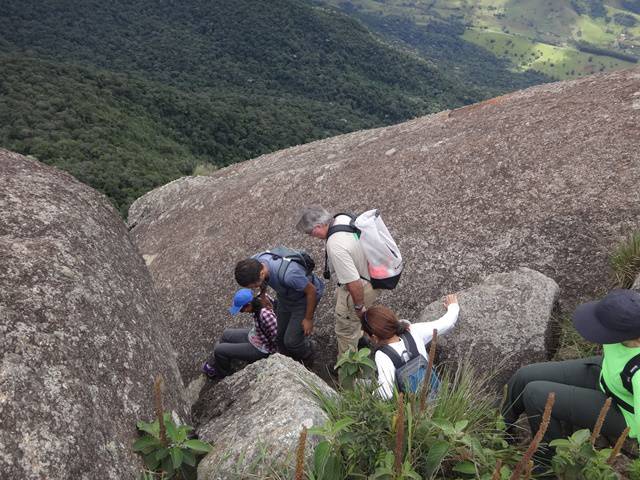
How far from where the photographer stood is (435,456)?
11.2 ft

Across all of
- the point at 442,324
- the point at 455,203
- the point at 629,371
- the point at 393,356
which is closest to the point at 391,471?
the point at 393,356

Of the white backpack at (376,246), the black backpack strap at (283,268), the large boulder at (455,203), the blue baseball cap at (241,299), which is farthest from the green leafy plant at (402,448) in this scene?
the large boulder at (455,203)

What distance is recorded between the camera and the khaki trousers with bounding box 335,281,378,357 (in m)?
6.98

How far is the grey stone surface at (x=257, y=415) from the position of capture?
404cm

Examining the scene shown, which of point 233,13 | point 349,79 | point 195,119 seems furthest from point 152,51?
point 195,119

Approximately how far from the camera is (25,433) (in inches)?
141

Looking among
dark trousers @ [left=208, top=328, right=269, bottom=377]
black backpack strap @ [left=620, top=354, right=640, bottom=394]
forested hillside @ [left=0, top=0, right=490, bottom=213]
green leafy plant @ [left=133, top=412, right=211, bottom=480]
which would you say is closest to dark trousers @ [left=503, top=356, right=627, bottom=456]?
black backpack strap @ [left=620, top=354, right=640, bottom=394]

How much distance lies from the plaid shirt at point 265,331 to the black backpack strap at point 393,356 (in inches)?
116

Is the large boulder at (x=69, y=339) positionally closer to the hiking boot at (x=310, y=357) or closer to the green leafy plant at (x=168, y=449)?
the green leafy plant at (x=168, y=449)

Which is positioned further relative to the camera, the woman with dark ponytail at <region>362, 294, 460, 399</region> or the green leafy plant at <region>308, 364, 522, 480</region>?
the woman with dark ponytail at <region>362, 294, 460, 399</region>

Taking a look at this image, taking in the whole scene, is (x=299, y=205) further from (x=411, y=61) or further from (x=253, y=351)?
(x=411, y=61)

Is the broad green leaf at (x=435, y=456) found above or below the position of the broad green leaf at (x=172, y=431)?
above

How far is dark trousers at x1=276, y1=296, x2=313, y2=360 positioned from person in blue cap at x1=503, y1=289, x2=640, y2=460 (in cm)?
330

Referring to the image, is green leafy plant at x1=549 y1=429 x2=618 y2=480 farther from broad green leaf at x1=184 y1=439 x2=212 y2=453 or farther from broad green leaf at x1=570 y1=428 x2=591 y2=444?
broad green leaf at x1=184 y1=439 x2=212 y2=453
